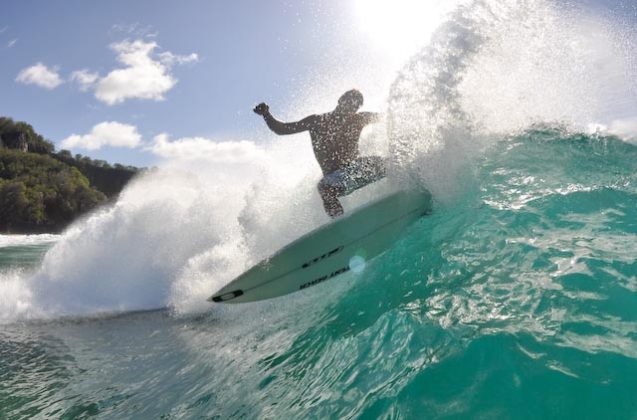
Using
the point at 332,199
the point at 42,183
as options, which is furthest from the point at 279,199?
the point at 42,183

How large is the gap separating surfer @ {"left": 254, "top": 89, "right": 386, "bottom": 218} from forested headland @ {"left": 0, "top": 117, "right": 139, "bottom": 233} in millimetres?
64923

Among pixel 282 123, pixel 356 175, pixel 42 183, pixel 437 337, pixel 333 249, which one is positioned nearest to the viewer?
pixel 437 337

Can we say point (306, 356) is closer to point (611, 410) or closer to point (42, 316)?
point (611, 410)

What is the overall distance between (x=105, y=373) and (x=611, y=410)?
18.1 feet

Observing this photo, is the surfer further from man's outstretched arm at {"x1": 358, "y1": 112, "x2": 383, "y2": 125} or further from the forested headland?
the forested headland

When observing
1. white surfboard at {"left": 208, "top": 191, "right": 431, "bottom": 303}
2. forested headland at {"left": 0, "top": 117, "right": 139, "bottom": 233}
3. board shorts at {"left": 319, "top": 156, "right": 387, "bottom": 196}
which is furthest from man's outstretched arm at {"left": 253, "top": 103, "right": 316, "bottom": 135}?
forested headland at {"left": 0, "top": 117, "right": 139, "bottom": 233}

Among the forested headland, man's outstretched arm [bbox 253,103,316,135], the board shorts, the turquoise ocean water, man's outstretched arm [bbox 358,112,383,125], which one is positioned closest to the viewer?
the turquoise ocean water

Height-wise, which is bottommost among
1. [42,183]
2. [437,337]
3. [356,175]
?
[437,337]

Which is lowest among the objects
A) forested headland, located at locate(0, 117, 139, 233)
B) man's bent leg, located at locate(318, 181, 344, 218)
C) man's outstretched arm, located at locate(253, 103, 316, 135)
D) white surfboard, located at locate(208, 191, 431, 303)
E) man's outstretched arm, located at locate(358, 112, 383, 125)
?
white surfboard, located at locate(208, 191, 431, 303)

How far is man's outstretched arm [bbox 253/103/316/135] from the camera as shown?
622 centimetres

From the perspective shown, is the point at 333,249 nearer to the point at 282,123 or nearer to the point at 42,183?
the point at 282,123

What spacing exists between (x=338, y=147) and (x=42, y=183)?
7757 centimetres

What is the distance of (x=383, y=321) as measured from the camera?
151 inches

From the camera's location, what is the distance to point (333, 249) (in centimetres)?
578
